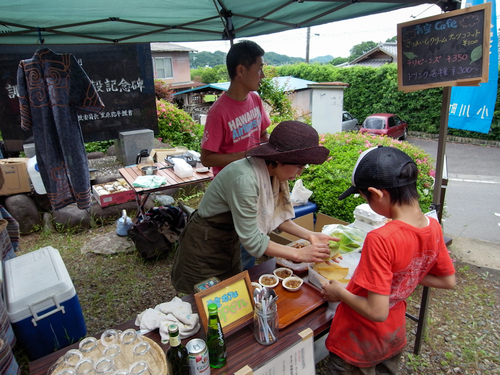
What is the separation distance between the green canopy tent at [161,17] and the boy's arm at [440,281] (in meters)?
2.19

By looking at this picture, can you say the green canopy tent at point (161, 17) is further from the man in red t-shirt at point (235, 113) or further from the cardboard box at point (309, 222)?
the cardboard box at point (309, 222)

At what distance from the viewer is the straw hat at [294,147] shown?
1.66 meters

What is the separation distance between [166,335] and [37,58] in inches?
106

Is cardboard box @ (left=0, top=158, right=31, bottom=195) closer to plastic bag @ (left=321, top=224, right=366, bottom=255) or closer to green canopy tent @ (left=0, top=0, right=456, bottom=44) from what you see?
green canopy tent @ (left=0, top=0, right=456, bottom=44)

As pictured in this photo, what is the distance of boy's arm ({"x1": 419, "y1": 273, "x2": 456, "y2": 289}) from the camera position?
1.57m

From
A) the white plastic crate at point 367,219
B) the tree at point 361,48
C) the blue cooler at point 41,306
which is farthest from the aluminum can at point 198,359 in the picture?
the tree at point 361,48

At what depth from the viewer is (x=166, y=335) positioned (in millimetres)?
1528

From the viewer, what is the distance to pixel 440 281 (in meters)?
1.58

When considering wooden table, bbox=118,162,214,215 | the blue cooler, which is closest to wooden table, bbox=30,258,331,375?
the blue cooler

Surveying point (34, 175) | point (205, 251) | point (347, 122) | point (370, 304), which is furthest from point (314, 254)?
point (347, 122)

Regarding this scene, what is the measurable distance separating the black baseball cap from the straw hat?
31cm

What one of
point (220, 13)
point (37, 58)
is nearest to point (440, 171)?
point (220, 13)

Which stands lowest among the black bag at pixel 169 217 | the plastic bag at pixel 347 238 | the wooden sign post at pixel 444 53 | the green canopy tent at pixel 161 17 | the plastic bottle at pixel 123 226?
the plastic bottle at pixel 123 226

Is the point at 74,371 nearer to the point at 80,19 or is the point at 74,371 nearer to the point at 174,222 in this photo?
the point at 174,222
